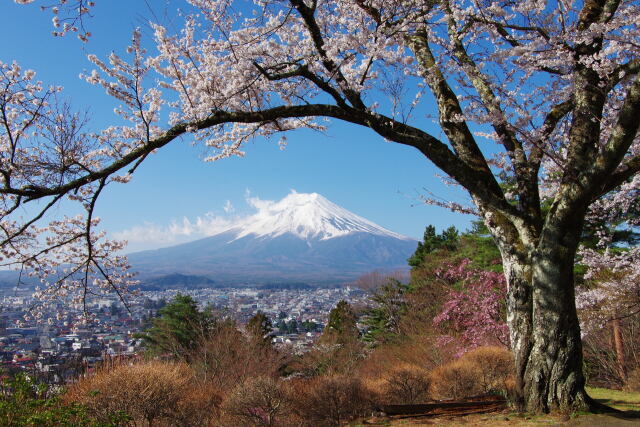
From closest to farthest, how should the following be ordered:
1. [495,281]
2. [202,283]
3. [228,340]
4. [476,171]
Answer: [476,171] → [495,281] → [228,340] → [202,283]

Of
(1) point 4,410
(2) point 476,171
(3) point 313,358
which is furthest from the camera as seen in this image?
(3) point 313,358

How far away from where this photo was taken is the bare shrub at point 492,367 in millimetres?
7416

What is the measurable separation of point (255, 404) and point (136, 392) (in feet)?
5.45

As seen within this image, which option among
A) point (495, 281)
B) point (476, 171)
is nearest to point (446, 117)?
point (476, 171)

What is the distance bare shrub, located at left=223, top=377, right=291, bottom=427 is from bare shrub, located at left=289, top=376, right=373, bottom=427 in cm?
70

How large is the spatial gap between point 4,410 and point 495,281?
13.0 m

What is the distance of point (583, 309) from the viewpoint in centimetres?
918

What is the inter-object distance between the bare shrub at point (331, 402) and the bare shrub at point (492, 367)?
2168 mm

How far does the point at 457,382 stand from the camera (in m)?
7.60

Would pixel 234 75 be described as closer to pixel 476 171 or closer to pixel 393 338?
pixel 476 171

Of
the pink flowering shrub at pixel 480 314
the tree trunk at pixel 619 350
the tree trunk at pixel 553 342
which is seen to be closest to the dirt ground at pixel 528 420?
the tree trunk at pixel 553 342

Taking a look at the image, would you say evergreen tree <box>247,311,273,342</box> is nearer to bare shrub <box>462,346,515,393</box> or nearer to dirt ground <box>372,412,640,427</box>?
bare shrub <box>462,346,515,393</box>

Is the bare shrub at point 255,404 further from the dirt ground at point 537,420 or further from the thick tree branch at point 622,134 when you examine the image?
the thick tree branch at point 622,134

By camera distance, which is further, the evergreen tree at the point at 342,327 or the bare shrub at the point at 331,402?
the evergreen tree at the point at 342,327
